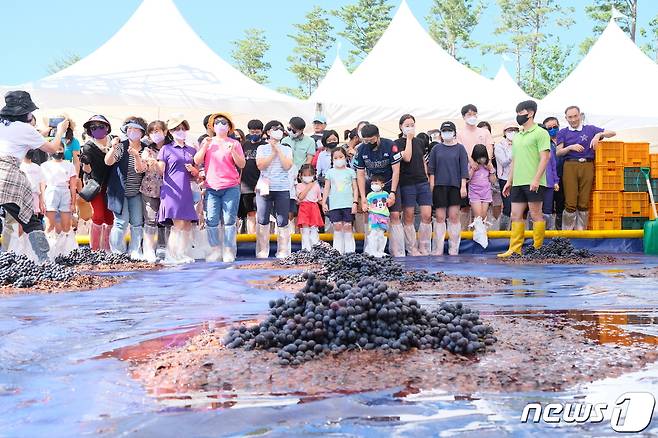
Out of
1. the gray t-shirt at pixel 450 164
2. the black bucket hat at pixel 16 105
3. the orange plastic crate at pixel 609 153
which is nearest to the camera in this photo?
the black bucket hat at pixel 16 105

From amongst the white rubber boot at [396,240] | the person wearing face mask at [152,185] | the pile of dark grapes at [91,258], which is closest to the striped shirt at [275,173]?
the person wearing face mask at [152,185]

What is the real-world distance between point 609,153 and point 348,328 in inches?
377

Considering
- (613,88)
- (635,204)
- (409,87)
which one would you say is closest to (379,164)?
(635,204)

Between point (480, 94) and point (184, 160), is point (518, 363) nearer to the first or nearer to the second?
point (184, 160)

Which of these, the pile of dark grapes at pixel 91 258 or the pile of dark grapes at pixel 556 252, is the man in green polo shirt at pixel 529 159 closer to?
the pile of dark grapes at pixel 556 252

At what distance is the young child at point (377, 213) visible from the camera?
1080 cm

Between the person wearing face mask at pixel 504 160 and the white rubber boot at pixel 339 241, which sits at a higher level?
the person wearing face mask at pixel 504 160

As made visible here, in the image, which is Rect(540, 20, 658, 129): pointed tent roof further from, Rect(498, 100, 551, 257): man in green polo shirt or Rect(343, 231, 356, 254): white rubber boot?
Rect(343, 231, 356, 254): white rubber boot

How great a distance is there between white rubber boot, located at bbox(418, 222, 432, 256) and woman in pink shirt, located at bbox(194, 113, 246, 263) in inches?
105

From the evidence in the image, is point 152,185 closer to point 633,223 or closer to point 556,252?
point 556,252

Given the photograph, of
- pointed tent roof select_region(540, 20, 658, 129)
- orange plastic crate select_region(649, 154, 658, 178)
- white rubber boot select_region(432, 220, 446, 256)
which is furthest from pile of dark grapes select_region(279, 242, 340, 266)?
pointed tent roof select_region(540, 20, 658, 129)

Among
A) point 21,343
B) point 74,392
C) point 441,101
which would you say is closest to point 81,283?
point 21,343

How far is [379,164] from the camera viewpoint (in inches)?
428

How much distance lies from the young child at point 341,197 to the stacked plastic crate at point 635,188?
441cm
